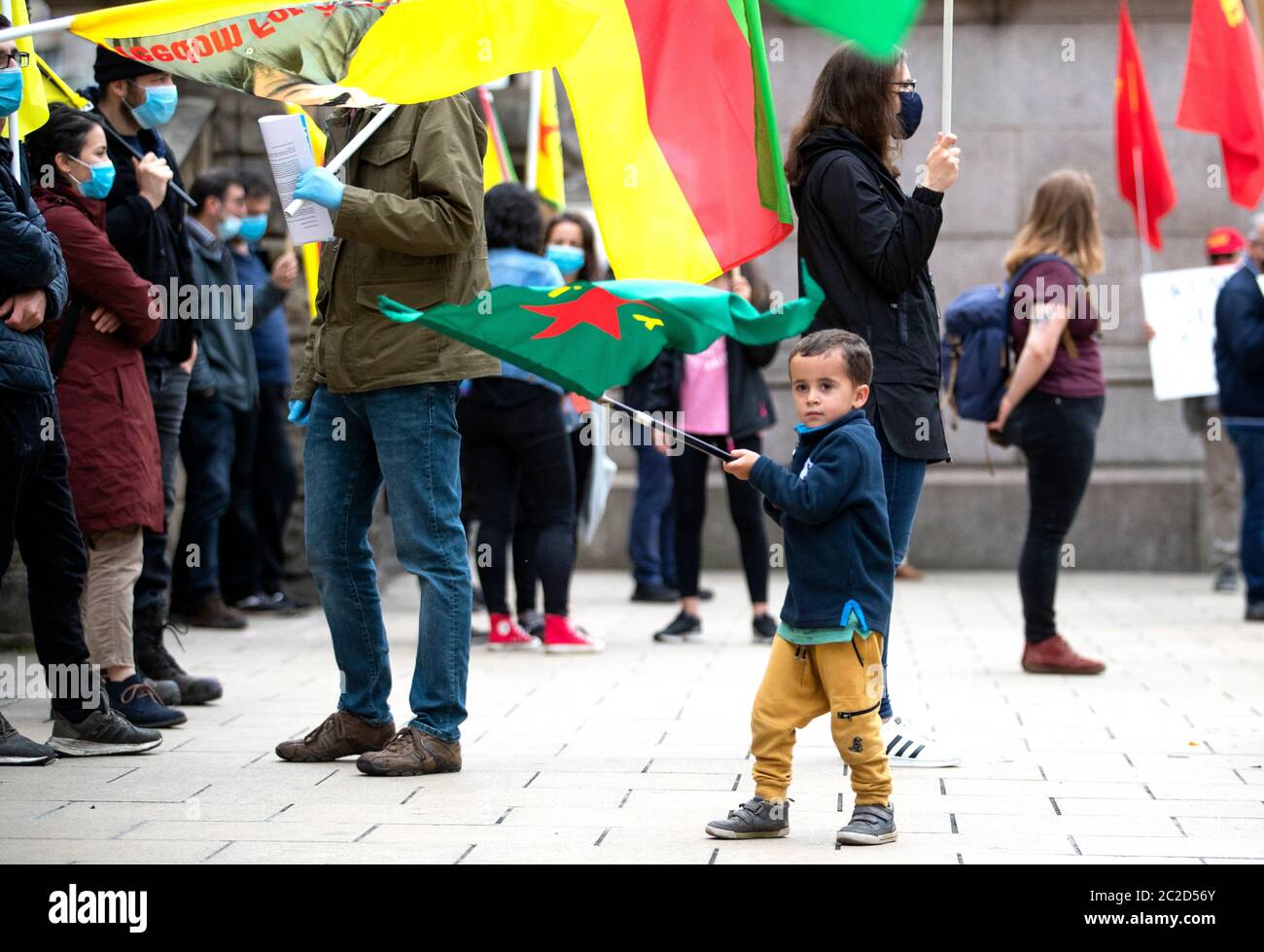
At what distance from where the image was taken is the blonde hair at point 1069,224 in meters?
7.46

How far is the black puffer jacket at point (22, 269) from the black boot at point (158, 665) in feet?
5.06

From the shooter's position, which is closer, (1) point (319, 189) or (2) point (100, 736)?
(1) point (319, 189)

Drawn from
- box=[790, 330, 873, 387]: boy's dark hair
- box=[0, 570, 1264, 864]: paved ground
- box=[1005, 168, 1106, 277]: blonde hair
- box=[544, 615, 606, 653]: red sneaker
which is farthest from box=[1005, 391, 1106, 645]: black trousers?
box=[790, 330, 873, 387]: boy's dark hair

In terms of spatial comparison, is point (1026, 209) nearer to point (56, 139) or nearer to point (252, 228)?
point (252, 228)

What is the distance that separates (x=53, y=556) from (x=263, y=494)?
176 inches

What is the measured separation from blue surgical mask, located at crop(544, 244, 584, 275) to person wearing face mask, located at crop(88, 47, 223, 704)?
236cm

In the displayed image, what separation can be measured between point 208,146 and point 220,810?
7.26m

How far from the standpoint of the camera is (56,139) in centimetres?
575

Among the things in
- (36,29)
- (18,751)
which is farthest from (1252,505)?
(36,29)

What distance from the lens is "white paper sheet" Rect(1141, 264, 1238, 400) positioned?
33.3ft

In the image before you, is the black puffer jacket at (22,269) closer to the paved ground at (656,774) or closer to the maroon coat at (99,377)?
the maroon coat at (99,377)

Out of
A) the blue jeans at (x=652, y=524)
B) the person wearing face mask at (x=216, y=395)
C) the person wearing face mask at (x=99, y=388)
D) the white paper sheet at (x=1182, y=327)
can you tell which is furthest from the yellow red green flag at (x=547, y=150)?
the person wearing face mask at (x=99, y=388)

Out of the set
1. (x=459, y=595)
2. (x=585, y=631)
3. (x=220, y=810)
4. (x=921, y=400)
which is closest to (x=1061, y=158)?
(x=585, y=631)
